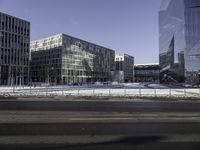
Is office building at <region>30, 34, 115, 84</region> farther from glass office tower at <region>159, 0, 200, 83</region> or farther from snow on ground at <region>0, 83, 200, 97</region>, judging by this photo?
snow on ground at <region>0, 83, 200, 97</region>

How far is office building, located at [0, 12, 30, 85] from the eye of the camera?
4838 inches

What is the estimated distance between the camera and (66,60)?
5906 inches

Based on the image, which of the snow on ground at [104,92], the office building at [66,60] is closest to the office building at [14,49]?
the office building at [66,60]

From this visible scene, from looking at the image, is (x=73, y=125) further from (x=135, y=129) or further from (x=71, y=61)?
(x=71, y=61)

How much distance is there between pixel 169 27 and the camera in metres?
114

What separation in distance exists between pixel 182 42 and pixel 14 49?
75.6 meters

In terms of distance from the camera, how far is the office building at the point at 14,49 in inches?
4838

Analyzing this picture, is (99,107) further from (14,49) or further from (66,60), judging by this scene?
(66,60)

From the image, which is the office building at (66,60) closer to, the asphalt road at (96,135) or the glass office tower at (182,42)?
the glass office tower at (182,42)

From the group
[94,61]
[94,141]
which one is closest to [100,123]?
[94,141]

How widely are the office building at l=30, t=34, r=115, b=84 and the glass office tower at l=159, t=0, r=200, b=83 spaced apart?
55372 millimetres

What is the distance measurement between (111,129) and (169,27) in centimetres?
10860

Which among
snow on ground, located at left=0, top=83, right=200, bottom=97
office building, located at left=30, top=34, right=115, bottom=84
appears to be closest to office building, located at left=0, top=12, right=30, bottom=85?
office building, located at left=30, top=34, right=115, bottom=84

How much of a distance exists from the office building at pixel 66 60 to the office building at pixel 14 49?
12.4m
